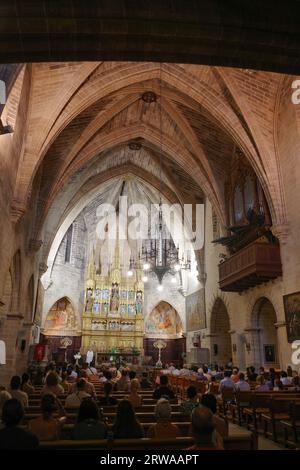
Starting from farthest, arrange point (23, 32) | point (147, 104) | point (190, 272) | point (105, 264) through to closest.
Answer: point (105, 264), point (190, 272), point (147, 104), point (23, 32)

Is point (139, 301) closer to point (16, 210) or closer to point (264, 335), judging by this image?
point (264, 335)

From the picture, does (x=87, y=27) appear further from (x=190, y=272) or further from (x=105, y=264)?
(x=105, y=264)

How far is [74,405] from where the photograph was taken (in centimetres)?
564

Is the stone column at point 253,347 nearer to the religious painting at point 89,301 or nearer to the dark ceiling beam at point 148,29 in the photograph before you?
the dark ceiling beam at point 148,29

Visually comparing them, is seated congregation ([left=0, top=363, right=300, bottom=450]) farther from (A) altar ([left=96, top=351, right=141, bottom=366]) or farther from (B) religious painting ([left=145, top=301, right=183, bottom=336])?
(B) religious painting ([left=145, top=301, right=183, bottom=336])

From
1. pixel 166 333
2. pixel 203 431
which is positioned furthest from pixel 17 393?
pixel 166 333

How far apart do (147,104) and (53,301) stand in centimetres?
1521

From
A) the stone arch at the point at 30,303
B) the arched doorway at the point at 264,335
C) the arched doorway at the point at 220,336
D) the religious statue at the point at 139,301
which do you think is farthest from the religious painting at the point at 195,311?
the stone arch at the point at 30,303

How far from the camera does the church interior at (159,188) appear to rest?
5.59 meters

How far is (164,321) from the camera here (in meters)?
28.4

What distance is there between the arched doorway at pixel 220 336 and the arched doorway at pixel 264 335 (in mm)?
3699

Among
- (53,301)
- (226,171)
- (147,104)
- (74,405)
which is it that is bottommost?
(74,405)

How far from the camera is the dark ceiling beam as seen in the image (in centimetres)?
511

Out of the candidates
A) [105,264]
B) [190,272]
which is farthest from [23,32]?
[105,264]
